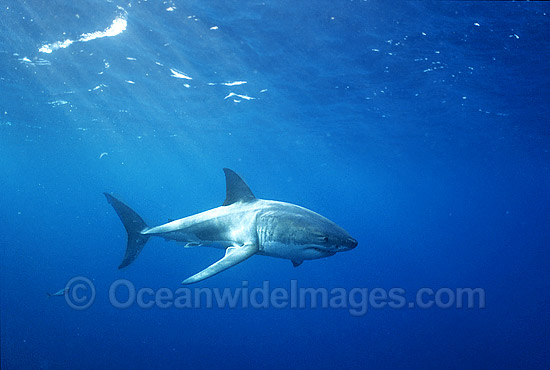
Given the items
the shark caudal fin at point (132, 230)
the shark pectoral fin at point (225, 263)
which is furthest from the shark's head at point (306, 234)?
the shark caudal fin at point (132, 230)

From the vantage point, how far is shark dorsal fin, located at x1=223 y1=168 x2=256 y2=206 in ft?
21.9

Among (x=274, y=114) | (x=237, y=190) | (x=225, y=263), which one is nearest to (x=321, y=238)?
(x=225, y=263)

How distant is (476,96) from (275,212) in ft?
57.6

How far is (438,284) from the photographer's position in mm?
37125

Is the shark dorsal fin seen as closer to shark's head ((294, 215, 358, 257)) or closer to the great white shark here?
the great white shark

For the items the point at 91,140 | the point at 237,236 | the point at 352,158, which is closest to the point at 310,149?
the point at 352,158

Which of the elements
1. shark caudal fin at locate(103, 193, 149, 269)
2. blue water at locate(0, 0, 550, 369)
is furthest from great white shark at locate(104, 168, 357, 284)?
blue water at locate(0, 0, 550, 369)

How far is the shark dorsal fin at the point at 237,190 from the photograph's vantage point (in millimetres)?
6660

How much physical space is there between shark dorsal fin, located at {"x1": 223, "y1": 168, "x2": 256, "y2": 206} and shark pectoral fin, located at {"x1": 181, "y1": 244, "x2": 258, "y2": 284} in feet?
4.54

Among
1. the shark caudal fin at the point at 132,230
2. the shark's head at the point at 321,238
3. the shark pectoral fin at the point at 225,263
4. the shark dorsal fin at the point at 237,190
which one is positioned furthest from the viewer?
the shark caudal fin at the point at 132,230

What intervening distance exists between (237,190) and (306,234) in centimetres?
235

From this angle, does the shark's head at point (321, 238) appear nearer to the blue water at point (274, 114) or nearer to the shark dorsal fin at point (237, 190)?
the shark dorsal fin at point (237, 190)

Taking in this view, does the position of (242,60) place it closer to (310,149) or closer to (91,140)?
(310,149)

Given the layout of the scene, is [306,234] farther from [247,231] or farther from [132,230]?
[132,230]
